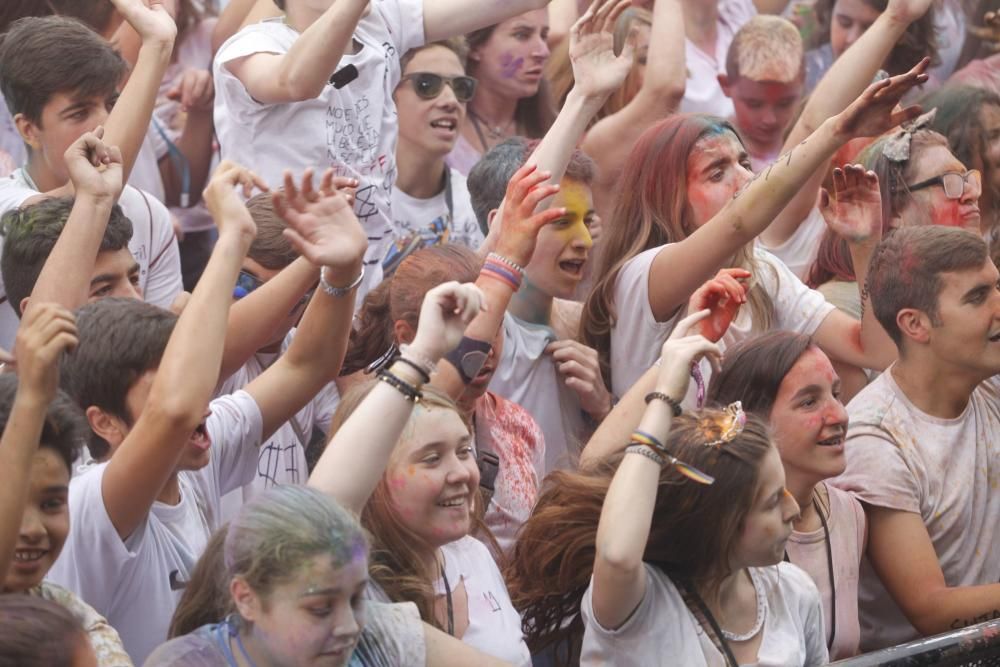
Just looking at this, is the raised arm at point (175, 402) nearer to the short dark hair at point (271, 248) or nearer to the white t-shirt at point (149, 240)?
the short dark hair at point (271, 248)

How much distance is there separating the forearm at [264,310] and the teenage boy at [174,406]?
0.08 meters

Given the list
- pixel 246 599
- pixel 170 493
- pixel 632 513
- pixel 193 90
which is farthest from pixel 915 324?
pixel 193 90

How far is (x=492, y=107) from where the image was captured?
17.8 ft

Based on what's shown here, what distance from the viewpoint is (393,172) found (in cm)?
435

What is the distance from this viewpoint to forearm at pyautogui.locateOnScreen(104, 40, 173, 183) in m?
3.56

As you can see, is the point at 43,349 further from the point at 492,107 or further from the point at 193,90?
the point at 492,107

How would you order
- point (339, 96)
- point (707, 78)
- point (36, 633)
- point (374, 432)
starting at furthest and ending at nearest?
point (707, 78), point (339, 96), point (374, 432), point (36, 633)

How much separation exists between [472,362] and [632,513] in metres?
0.60

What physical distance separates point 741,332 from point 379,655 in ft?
5.81

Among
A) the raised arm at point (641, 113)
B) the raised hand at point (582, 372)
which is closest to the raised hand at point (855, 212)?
the raised hand at point (582, 372)

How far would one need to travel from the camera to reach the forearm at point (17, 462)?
2.24 m

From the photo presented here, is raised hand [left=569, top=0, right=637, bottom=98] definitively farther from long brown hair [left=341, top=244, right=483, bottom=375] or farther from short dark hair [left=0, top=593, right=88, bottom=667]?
short dark hair [left=0, top=593, right=88, bottom=667]

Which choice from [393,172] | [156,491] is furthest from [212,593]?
[393,172]

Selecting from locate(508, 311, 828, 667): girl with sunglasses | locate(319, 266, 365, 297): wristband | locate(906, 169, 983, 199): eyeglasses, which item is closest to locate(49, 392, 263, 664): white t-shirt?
locate(319, 266, 365, 297): wristband
